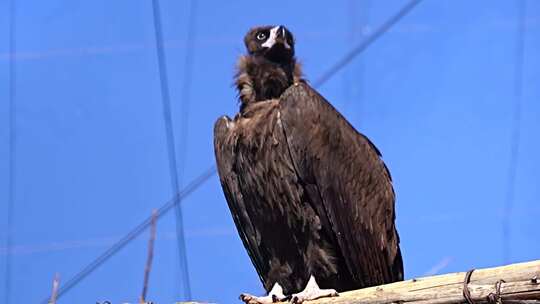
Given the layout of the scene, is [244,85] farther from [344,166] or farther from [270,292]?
[270,292]

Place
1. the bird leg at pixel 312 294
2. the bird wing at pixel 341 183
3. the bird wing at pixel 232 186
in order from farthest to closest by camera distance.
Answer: the bird wing at pixel 232 186 → the bird wing at pixel 341 183 → the bird leg at pixel 312 294

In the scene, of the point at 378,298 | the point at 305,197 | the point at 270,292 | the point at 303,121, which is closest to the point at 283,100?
the point at 303,121

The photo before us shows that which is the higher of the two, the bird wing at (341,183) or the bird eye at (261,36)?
the bird eye at (261,36)

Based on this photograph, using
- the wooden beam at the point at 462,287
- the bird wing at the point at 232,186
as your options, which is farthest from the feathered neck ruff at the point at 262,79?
the wooden beam at the point at 462,287

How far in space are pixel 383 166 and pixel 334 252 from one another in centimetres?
57

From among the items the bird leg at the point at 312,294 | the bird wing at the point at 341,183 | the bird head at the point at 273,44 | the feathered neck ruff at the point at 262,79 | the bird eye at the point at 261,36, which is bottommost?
the bird leg at the point at 312,294

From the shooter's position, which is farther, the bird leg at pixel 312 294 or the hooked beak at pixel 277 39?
the hooked beak at pixel 277 39

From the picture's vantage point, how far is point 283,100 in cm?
488

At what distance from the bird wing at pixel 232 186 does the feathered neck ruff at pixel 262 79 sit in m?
0.18

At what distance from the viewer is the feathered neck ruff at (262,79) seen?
5.23 metres

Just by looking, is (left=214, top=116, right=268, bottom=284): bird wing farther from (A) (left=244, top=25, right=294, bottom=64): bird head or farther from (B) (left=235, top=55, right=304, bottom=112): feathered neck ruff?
(A) (left=244, top=25, right=294, bottom=64): bird head

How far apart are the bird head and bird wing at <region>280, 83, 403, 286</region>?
0.46 m

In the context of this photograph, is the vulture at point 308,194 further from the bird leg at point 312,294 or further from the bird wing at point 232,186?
the bird leg at point 312,294

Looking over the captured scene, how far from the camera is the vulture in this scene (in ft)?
15.9
